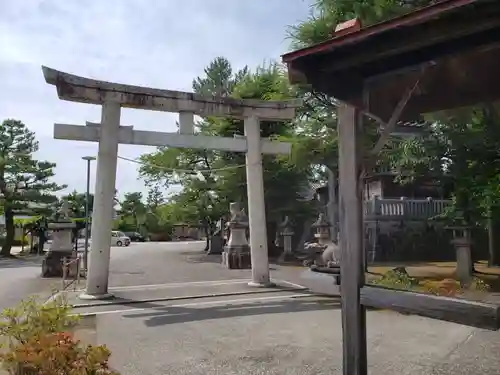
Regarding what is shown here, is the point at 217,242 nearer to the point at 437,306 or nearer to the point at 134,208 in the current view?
the point at 437,306

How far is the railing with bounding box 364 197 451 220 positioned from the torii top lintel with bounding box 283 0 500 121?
20.7 meters

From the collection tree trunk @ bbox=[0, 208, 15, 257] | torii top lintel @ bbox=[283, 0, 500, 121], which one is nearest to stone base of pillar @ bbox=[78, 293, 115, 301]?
torii top lintel @ bbox=[283, 0, 500, 121]

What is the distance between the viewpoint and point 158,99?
12.4 meters

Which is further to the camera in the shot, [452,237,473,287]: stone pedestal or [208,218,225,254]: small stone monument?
[208,218,225,254]: small stone monument

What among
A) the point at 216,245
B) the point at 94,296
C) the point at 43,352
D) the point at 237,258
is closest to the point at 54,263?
the point at 237,258

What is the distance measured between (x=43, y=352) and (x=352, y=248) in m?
2.90

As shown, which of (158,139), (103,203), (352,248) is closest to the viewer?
(352,248)

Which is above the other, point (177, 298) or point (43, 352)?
point (43, 352)

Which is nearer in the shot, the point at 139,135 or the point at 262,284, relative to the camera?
the point at 139,135

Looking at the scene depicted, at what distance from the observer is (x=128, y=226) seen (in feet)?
215

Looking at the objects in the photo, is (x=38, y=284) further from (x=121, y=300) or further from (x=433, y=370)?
(x=433, y=370)

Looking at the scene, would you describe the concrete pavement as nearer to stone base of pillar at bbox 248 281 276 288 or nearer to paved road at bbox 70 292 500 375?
paved road at bbox 70 292 500 375

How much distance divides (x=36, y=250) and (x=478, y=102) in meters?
36.9

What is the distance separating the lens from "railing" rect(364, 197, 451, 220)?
25844 mm
